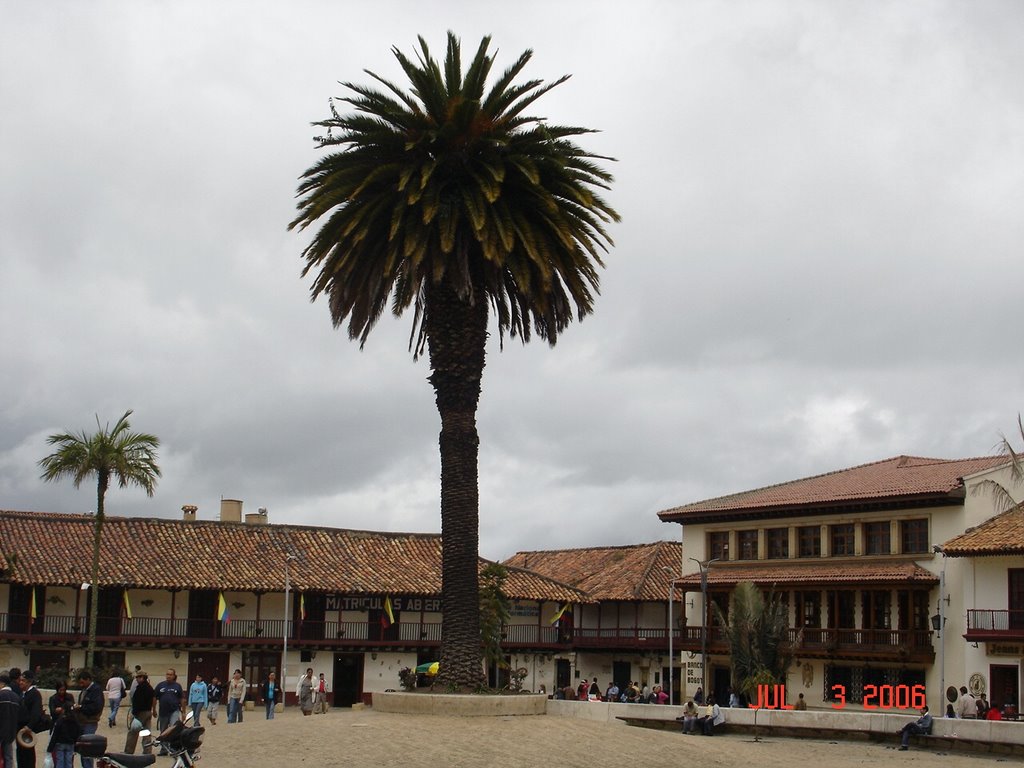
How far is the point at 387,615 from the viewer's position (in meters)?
57.8

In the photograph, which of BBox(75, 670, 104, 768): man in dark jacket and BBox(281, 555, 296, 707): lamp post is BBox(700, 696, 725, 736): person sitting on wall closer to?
BBox(281, 555, 296, 707): lamp post

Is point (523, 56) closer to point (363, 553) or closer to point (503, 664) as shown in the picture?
point (503, 664)

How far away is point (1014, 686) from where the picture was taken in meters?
46.7

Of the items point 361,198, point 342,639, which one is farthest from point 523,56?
point 342,639

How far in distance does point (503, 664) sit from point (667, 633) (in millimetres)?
29687

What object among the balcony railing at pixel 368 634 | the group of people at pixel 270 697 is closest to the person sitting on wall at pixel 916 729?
the balcony railing at pixel 368 634

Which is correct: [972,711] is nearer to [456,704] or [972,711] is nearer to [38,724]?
[456,704]

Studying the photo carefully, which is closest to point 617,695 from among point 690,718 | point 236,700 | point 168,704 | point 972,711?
point 690,718

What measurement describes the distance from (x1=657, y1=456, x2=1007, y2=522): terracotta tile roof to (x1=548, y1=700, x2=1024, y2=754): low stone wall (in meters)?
17.3

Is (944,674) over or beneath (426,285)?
beneath

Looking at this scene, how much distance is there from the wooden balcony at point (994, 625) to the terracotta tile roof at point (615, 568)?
18.1 metres

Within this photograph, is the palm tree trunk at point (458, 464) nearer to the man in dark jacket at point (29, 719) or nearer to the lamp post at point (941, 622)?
the man in dark jacket at point (29, 719)

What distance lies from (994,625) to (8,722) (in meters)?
38.2

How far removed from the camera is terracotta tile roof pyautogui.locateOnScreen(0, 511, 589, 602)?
174ft
